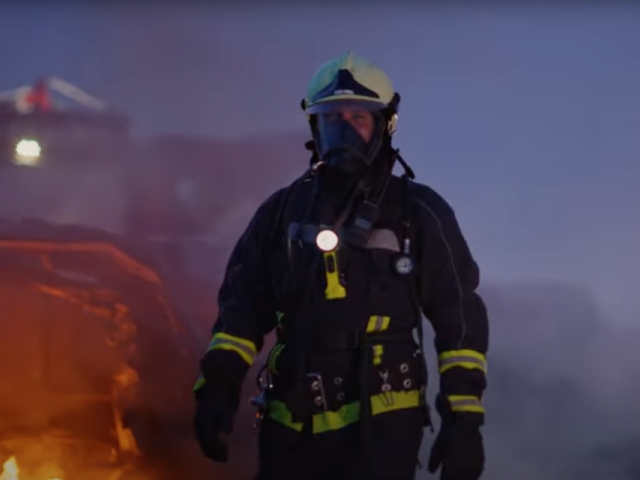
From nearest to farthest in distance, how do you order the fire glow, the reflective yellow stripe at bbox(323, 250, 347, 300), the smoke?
the reflective yellow stripe at bbox(323, 250, 347, 300) → the smoke → the fire glow

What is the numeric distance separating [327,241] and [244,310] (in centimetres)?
36

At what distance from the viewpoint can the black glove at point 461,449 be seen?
9.59 feet

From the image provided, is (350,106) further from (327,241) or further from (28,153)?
(28,153)

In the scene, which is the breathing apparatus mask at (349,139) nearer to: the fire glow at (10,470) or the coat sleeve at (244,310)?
the coat sleeve at (244,310)

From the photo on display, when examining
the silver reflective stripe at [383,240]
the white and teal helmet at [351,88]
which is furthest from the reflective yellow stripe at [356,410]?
the white and teal helmet at [351,88]

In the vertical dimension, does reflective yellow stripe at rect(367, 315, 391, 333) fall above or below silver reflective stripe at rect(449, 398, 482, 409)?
above

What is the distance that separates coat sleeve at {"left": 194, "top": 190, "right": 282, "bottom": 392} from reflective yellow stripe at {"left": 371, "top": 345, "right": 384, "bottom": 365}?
0.40 meters

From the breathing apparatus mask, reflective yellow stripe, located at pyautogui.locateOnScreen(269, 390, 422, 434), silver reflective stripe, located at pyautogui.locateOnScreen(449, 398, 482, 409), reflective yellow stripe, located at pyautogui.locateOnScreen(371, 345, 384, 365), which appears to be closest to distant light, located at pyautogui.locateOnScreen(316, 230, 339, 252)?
the breathing apparatus mask

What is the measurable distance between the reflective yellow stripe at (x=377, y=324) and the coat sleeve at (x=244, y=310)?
1.22ft

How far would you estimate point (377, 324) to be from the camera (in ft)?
9.93

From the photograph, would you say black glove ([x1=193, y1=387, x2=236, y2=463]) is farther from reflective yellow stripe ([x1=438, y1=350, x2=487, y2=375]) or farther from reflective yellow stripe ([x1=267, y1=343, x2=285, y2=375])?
reflective yellow stripe ([x1=438, y1=350, x2=487, y2=375])

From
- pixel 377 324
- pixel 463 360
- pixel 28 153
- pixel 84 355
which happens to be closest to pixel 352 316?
pixel 377 324

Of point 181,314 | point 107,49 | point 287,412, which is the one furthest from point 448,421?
point 107,49

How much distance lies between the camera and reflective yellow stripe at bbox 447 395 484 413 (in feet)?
9.69
